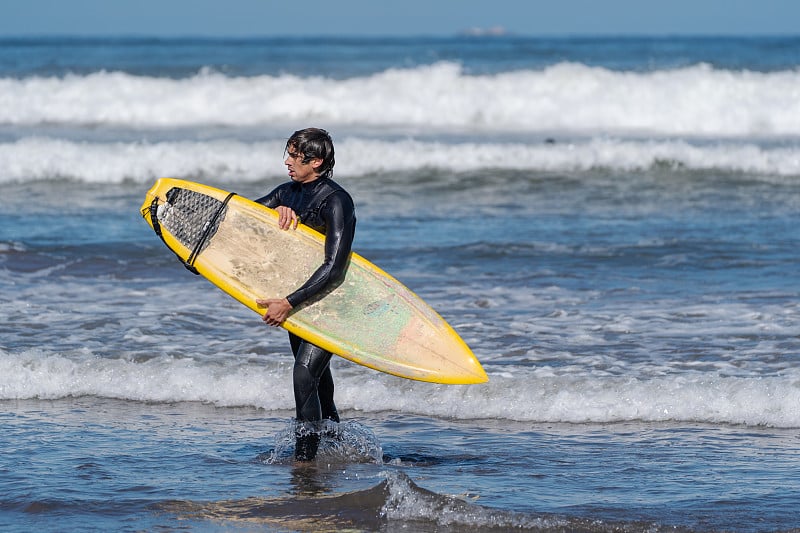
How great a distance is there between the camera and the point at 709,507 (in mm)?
4242

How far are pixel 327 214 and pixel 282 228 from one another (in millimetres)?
290

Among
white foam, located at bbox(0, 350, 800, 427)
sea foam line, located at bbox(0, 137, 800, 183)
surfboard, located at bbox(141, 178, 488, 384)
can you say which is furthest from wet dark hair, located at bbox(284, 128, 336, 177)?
sea foam line, located at bbox(0, 137, 800, 183)

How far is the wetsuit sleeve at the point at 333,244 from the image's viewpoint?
454 cm

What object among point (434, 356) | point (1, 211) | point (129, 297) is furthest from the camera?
point (1, 211)

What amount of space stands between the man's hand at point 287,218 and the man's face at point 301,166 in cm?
16

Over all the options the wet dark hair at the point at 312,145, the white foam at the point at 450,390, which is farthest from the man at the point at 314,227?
the white foam at the point at 450,390

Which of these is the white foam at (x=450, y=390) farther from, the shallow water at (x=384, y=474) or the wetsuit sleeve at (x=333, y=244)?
the wetsuit sleeve at (x=333, y=244)

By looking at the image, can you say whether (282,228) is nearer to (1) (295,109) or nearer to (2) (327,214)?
(2) (327,214)

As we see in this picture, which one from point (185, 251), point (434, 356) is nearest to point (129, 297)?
point (185, 251)

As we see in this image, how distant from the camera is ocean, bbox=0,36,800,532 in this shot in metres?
4.38

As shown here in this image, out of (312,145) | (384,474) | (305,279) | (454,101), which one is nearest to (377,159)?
(454,101)

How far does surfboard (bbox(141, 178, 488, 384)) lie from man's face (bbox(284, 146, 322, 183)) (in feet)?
0.95

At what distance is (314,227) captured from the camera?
4816 millimetres

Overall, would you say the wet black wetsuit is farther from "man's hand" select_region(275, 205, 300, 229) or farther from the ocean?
the ocean
